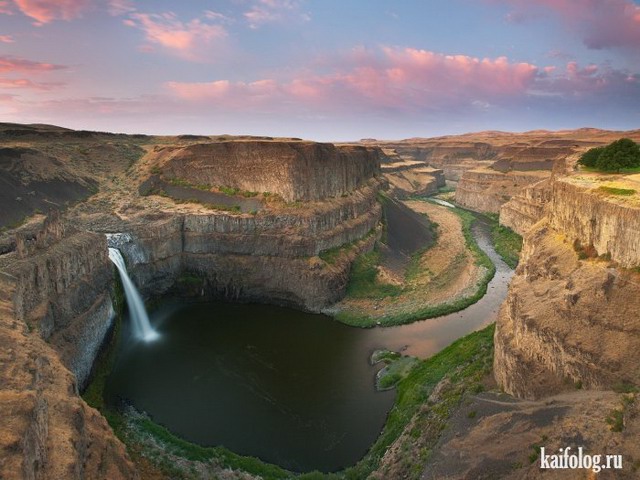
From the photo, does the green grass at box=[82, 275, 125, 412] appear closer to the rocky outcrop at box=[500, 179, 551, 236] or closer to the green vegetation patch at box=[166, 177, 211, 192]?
the green vegetation patch at box=[166, 177, 211, 192]

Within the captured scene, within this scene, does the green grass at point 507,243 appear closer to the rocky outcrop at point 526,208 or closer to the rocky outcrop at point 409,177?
Result: the rocky outcrop at point 526,208

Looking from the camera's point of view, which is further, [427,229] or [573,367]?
[427,229]

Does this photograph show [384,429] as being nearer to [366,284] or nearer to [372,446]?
[372,446]

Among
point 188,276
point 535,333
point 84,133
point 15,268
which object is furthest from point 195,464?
point 84,133

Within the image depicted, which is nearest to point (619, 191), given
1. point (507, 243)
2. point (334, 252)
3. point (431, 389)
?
point (431, 389)

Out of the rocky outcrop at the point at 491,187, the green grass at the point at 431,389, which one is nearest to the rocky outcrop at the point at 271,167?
the green grass at the point at 431,389

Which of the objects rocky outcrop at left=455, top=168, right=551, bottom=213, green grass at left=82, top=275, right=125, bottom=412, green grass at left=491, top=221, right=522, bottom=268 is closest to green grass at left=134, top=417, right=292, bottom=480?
green grass at left=82, top=275, right=125, bottom=412

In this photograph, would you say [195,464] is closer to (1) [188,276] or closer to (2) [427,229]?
(1) [188,276]
